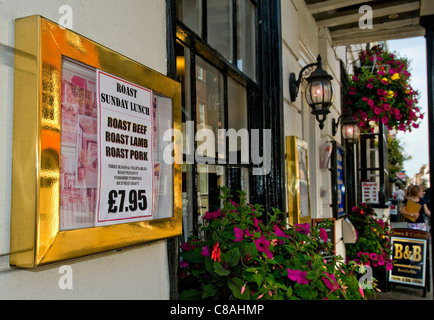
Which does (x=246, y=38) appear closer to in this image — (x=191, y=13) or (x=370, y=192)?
(x=191, y=13)

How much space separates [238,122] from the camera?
8.32ft

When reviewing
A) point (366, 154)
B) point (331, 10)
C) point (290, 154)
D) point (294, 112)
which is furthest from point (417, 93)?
point (290, 154)

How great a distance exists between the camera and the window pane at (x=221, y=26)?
7.17 feet

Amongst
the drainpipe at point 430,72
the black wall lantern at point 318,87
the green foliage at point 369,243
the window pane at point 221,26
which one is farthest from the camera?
the green foliage at point 369,243

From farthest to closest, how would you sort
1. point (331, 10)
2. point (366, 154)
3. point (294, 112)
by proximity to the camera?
point (366, 154), point (331, 10), point (294, 112)

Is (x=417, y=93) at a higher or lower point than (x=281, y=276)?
higher

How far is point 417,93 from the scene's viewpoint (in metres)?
6.01

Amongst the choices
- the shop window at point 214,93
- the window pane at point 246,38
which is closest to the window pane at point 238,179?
the shop window at point 214,93

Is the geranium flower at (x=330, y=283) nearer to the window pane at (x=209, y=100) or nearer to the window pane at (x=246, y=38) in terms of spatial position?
the window pane at (x=209, y=100)

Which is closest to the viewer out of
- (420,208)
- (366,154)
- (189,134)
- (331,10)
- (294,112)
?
(189,134)

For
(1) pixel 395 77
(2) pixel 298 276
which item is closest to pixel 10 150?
(2) pixel 298 276

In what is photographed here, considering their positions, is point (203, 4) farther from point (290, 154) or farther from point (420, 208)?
point (420, 208)

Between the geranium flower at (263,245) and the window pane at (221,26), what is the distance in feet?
3.75

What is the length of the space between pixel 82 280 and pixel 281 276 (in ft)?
2.78
